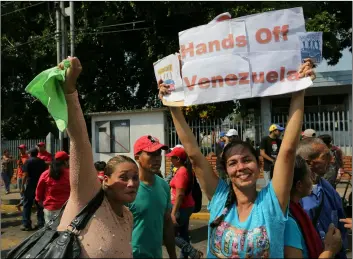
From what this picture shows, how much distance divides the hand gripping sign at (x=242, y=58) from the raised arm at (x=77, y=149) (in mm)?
701

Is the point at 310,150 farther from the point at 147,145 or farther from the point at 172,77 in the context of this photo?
the point at 147,145

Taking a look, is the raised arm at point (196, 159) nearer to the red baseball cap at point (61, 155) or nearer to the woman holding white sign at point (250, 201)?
the woman holding white sign at point (250, 201)

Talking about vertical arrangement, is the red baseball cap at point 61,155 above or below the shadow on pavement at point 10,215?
above

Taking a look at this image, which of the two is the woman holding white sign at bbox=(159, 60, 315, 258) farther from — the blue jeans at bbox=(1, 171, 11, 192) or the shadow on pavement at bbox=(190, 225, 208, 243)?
the blue jeans at bbox=(1, 171, 11, 192)

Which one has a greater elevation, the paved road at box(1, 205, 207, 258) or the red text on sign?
the red text on sign

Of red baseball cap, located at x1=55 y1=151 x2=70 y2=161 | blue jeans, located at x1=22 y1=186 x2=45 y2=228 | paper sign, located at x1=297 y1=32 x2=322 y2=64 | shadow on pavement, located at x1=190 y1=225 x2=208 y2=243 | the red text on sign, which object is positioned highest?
paper sign, located at x1=297 y1=32 x2=322 y2=64

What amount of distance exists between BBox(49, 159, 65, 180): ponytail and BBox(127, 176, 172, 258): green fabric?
142 inches

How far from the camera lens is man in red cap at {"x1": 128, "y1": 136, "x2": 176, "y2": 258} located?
3148 mm

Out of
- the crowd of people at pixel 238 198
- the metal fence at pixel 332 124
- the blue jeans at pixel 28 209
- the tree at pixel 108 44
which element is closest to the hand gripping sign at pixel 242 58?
the crowd of people at pixel 238 198

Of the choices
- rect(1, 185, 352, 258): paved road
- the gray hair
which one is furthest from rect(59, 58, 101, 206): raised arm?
rect(1, 185, 352, 258): paved road

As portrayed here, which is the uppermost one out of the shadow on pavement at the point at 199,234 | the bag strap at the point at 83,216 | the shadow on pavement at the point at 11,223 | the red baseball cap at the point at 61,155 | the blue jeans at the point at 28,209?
the red baseball cap at the point at 61,155

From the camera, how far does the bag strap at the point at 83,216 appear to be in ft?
6.50

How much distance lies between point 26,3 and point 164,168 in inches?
484

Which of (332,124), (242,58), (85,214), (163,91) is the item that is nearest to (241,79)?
(242,58)
